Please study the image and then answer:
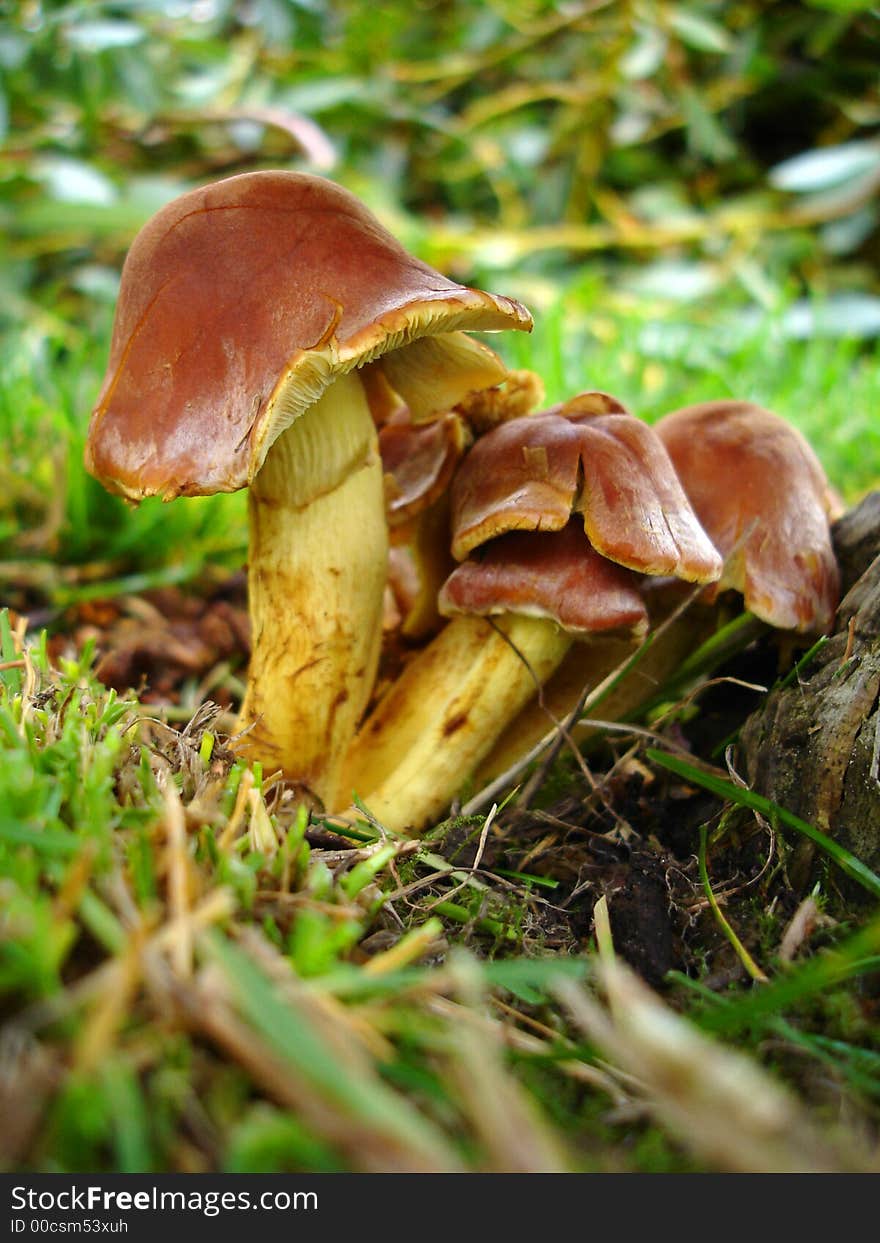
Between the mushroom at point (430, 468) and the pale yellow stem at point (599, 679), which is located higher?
the mushroom at point (430, 468)

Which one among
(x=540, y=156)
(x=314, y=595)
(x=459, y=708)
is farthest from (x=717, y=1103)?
(x=540, y=156)

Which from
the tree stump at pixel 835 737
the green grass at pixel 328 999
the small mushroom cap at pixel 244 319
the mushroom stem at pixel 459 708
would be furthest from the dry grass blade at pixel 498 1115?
the mushroom stem at pixel 459 708

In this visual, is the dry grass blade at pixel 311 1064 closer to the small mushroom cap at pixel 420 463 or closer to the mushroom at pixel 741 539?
the mushroom at pixel 741 539

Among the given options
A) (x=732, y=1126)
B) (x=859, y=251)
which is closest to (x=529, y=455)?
(x=732, y=1126)

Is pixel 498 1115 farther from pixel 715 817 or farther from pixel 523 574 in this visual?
pixel 523 574

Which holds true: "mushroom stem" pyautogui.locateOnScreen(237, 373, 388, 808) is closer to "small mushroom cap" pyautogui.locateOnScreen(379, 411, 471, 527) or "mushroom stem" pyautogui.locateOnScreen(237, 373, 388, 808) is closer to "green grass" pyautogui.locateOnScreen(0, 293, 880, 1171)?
"small mushroom cap" pyautogui.locateOnScreen(379, 411, 471, 527)

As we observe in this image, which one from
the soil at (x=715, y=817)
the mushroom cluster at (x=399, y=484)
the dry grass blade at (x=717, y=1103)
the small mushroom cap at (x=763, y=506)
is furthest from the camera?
the small mushroom cap at (x=763, y=506)
